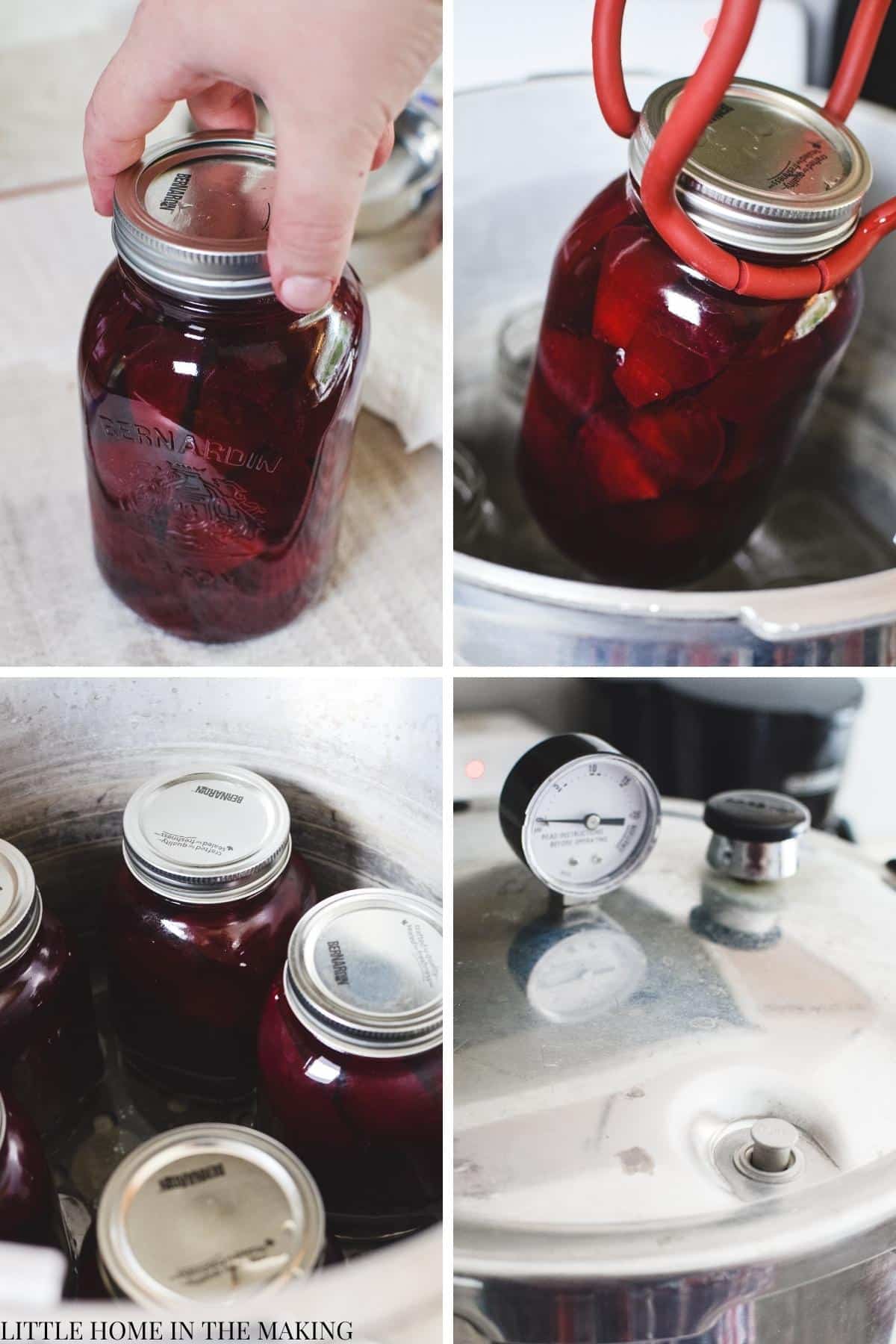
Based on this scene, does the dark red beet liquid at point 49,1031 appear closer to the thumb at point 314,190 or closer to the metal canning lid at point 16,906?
the metal canning lid at point 16,906

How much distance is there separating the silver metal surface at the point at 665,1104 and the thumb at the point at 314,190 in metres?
0.25

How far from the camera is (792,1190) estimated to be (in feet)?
1.22

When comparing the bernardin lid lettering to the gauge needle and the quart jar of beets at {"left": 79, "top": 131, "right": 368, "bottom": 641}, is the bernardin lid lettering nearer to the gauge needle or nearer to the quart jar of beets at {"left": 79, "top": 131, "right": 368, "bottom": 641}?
the quart jar of beets at {"left": 79, "top": 131, "right": 368, "bottom": 641}

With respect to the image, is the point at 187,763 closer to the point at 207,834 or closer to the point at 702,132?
the point at 207,834

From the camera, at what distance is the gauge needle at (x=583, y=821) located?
1.54 ft

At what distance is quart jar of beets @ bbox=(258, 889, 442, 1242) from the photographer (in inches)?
14.5

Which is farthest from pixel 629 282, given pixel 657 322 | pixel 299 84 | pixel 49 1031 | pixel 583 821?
pixel 49 1031

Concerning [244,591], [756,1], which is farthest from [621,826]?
[756,1]

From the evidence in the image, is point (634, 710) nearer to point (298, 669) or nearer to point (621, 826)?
point (621, 826)

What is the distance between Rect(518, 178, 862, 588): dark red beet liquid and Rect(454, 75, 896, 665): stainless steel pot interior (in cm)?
4

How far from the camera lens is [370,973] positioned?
0.39 m

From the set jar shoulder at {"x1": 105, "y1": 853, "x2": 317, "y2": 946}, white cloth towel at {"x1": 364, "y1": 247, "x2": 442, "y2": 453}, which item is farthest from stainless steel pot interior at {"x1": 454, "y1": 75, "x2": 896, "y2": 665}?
jar shoulder at {"x1": 105, "y1": 853, "x2": 317, "y2": 946}

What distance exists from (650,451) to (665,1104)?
231 mm

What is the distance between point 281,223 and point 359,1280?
0.30 metres
